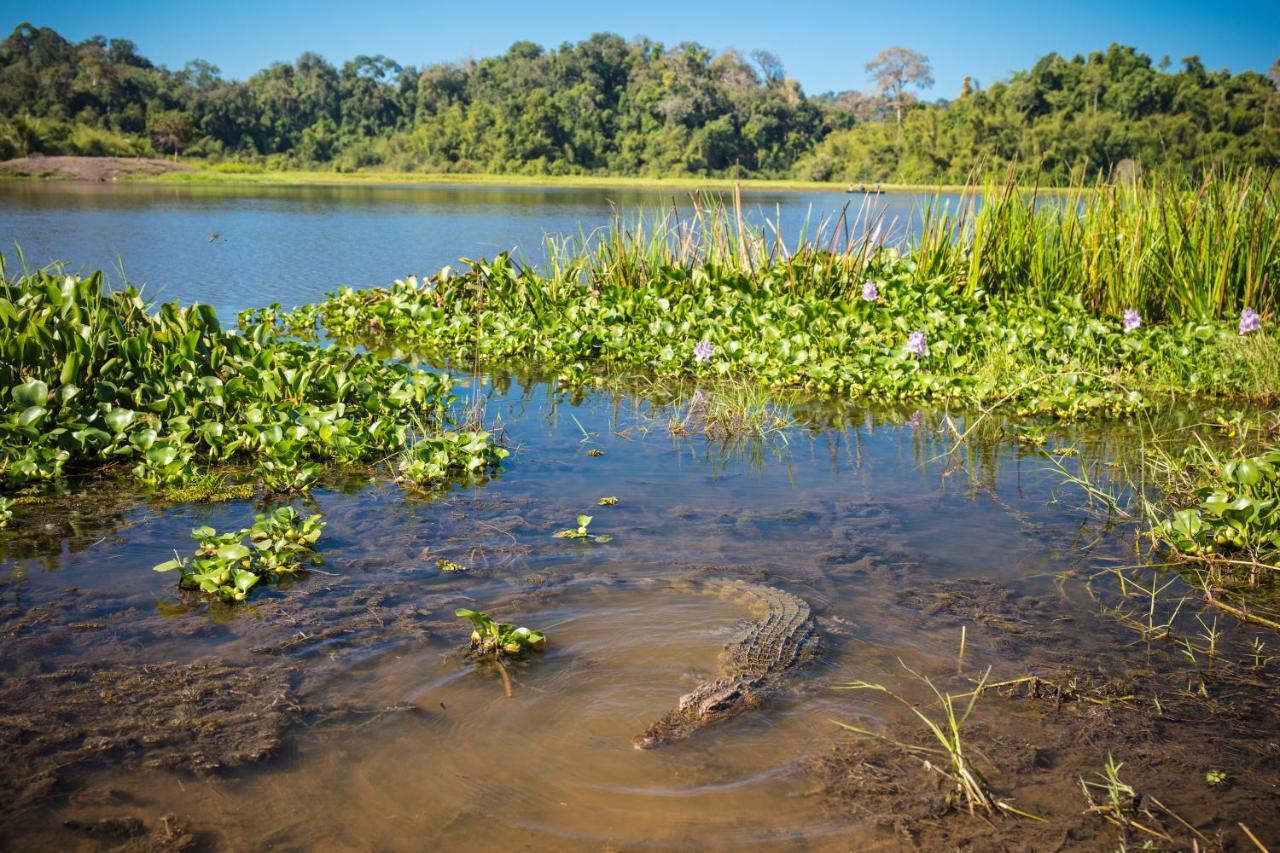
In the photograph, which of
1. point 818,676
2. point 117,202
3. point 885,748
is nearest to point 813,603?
point 818,676

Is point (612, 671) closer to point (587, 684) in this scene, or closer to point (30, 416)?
point (587, 684)

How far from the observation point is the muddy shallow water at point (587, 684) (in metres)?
2.24

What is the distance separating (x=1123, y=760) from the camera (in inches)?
98.5

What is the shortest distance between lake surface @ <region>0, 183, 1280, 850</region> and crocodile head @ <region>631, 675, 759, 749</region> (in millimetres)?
47

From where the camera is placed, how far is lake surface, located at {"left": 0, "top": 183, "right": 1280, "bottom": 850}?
2248mm

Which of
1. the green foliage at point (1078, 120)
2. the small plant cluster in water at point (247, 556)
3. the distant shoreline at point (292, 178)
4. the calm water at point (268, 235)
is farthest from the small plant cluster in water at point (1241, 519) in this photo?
the distant shoreline at point (292, 178)

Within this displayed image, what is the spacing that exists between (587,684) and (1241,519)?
8.69ft

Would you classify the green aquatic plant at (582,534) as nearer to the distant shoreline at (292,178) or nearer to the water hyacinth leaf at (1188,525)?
the water hyacinth leaf at (1188,525)

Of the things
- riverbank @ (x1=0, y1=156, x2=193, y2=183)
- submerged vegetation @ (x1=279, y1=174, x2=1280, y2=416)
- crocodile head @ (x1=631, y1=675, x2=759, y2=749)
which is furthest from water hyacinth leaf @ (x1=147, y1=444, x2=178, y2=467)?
riverbank @ (x1=0, y1=156, x2=193, y2=183)

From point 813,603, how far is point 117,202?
2636 cm

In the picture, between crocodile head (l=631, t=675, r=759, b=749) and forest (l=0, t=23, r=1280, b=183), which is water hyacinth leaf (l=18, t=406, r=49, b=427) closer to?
crocodile head (l=631, t=675, r=759, b=749)

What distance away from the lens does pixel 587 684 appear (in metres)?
2.85

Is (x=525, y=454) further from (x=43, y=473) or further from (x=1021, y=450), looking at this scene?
(x=1021, y=450)

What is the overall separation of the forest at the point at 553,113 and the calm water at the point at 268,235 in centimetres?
Answer: 1848
